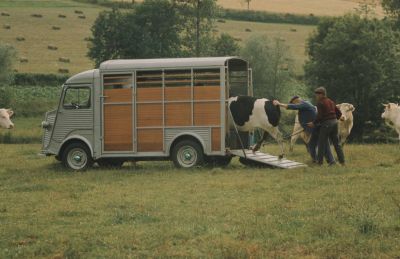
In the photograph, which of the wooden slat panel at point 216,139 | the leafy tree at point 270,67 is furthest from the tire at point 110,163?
the leafy tree at point 270,67

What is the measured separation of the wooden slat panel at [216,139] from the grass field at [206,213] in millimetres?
891

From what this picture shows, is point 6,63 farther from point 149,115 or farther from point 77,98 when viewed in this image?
point 149,115

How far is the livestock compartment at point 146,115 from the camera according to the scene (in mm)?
21281

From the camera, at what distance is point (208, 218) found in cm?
1301

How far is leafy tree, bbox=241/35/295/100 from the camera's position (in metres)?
60.6

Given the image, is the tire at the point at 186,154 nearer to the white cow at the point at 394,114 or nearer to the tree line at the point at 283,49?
the white cow at the point at 394,114

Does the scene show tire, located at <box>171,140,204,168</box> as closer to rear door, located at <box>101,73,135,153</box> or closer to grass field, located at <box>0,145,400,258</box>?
grass field, located at <box>0,145,400,258</box>

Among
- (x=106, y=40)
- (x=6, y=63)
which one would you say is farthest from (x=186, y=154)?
(x=106, y=40)

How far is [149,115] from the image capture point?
21703mm

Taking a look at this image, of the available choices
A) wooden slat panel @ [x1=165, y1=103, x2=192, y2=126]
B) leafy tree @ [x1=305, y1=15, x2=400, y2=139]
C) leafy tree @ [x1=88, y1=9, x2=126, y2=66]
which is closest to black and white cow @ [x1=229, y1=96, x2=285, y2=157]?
wooden slat panel @ [x1=165, y1=103, x2=192, y2=126]

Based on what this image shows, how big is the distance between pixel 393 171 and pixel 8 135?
26427 millimetres

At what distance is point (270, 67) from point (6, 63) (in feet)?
65.9

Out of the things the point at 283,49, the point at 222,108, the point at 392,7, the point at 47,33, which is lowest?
the point at 222,108

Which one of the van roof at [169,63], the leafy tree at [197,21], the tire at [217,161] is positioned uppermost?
the leafy tree at [197,21]
